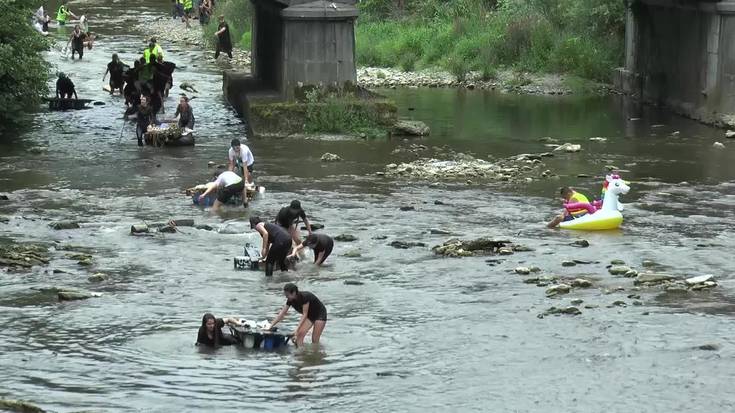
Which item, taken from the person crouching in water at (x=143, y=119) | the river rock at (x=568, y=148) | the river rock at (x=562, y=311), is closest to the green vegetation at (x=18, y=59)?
the person crouching in water at (x=143, y=119)

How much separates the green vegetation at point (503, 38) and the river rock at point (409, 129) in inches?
545

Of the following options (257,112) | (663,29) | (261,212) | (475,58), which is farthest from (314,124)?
(475,58)

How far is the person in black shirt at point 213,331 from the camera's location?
59.8 ft

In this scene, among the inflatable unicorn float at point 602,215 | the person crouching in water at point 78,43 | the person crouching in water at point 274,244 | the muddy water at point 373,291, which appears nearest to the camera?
the muddy water at point 373,291

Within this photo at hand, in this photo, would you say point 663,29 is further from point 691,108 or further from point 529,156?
point 529,156

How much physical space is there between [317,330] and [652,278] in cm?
588

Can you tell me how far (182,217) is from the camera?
26812 mm

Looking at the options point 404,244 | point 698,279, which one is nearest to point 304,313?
point 404,244

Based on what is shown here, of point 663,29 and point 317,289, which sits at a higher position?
point 663,29

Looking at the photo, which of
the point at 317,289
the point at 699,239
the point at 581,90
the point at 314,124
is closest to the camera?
the point at 317,289

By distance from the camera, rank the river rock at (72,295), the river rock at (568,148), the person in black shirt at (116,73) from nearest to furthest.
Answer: the river rock at (72,295), the river rock at (568,148), the person in black shirt at (116,73)

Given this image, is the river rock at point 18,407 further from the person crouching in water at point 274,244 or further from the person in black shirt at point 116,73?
the person in black shirt at point 116,73

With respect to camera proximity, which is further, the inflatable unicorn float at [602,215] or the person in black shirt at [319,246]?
the inflatable unicorn float at [602,215]

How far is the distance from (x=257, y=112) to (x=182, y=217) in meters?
10.1
